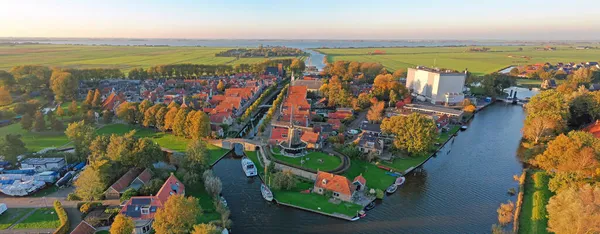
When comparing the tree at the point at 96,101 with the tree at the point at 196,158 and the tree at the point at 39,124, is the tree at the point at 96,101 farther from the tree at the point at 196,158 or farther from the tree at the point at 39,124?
the tree at the point at 196,158

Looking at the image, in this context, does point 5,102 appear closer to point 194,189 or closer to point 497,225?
point 194,189

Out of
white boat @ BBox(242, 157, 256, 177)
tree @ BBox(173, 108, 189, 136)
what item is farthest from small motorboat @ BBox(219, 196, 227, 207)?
tree @ BBox(173, 108, 189, 136)

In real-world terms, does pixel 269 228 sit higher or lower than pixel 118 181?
lower

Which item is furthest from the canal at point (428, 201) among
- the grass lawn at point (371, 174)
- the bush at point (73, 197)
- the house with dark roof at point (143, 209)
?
the bush at point (73, 197)

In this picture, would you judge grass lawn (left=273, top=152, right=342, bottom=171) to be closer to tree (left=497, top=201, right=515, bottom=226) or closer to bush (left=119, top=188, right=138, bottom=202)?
bush (left=119, top=188, right=138, bottom=202)

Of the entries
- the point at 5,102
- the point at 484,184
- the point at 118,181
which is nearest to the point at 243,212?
the point at 118,181
